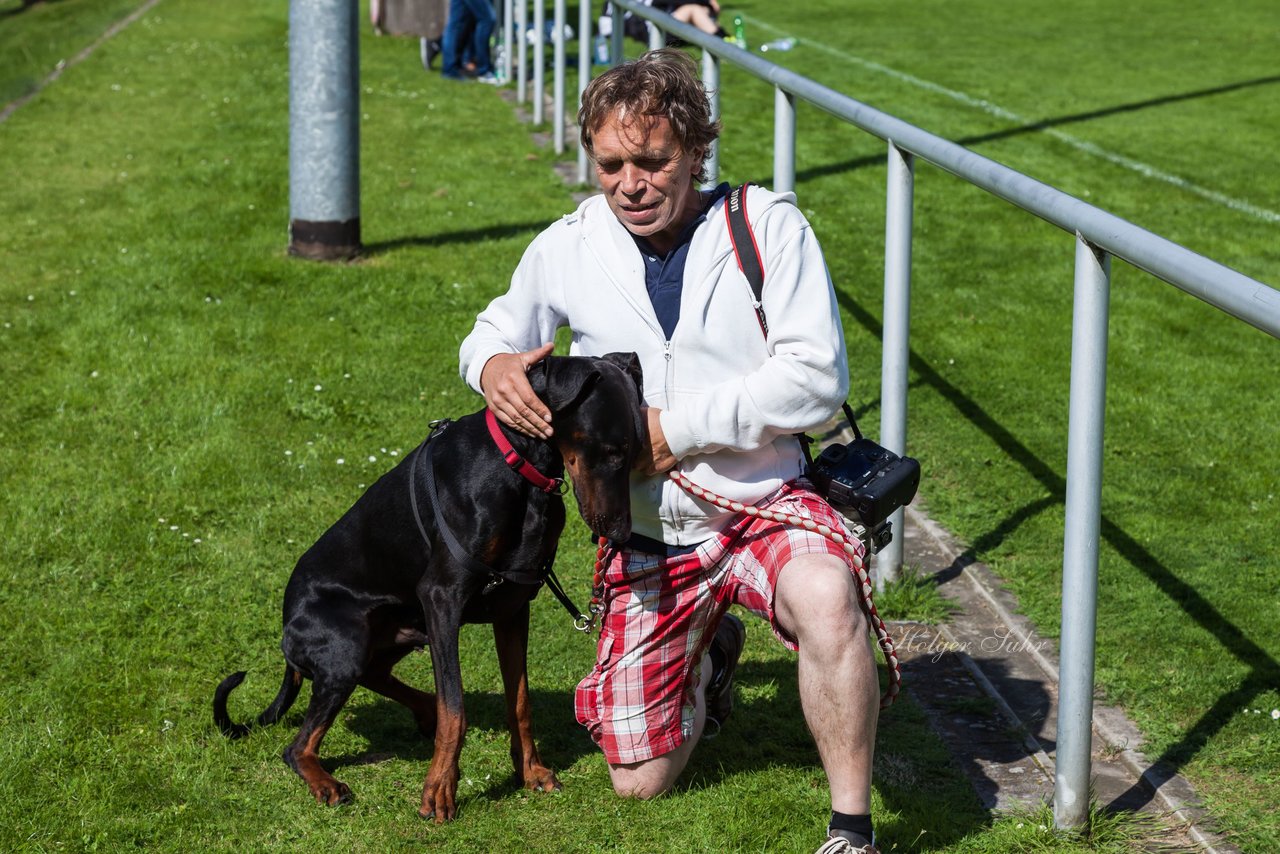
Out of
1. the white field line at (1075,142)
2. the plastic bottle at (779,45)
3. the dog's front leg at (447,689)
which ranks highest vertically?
the plastic bottle at (779,45)

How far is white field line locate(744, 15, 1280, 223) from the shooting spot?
30.7 ft

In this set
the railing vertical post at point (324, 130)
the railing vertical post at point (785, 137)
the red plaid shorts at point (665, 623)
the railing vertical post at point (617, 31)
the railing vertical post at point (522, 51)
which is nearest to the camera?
the red plaid shorts at point (665, 623)

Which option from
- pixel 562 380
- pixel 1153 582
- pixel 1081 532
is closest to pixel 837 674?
pixel 1081 532

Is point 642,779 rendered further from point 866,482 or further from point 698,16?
point 698,16

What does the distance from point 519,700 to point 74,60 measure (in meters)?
13.0

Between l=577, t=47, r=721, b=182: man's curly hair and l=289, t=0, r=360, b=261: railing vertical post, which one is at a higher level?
l=577, t=47, r=721, b=182: man's curly hair

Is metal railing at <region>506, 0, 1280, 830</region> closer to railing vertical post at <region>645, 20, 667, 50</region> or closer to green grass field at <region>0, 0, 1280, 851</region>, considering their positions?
green grass field at <region>0, 0, 1280, 851</region>

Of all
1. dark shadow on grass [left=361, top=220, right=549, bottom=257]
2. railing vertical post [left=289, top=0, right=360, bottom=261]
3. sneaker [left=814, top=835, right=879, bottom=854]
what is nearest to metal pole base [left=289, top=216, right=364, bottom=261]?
railing vertical post [left=289, top=0, right=360, bottom=261]

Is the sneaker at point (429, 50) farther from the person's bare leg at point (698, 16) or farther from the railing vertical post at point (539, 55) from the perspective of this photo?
the railing vertical post at point (539, 55)

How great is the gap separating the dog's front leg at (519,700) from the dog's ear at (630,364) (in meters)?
0.69

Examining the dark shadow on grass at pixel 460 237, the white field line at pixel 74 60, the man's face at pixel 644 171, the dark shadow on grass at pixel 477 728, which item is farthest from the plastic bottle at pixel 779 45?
the man's face at pixel 644 171

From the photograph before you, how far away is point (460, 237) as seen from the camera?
8445 millimetres

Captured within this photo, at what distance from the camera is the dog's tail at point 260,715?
3652mm

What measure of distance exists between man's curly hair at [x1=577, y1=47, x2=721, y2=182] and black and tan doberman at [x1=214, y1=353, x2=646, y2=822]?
51cm
